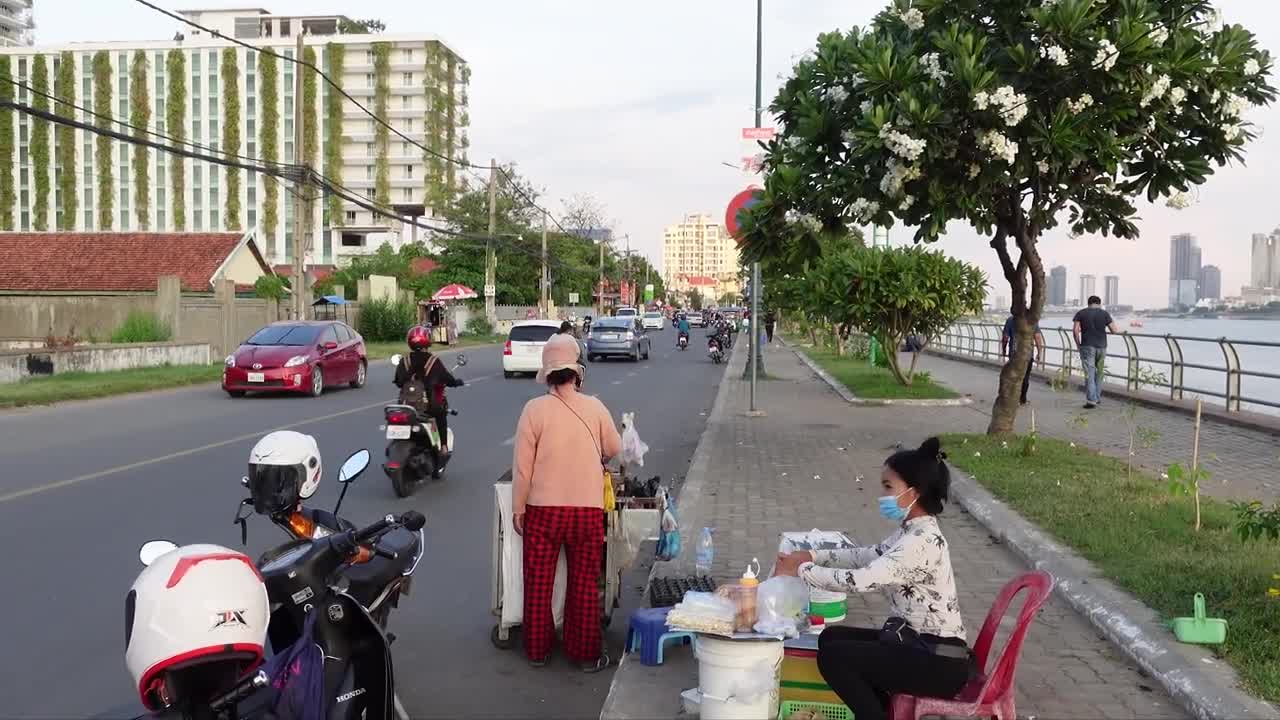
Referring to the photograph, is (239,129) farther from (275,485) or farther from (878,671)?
(878,671)

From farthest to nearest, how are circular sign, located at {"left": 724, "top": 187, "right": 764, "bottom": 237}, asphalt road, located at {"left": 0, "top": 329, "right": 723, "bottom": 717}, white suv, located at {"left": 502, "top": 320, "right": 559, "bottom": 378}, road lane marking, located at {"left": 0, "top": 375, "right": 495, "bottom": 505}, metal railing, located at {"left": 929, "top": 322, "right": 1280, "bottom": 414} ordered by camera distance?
white suv, located at {"left": 502, "top": 320, "right": 559, "bottom": 378}
metal railing, located at {"left": 929, "top": 322, "right": 1280, "bottom": 414}
circular sign, located at {"left": 724, "top": 187, "right": 764, "bottom": 237}
road lane marking, located at {"left": 0, "top": 375, "right": 495, "bottom": 505}
asphalt road, located at {"left": 0, "top": 329, "right": 723, "bottom": 717}

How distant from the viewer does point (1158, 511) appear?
8.59 meters

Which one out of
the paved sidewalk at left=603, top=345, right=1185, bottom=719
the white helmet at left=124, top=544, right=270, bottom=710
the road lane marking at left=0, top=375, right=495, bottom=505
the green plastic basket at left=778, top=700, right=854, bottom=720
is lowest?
the road lane marking at left=0, top=375, right=495, bottom=505

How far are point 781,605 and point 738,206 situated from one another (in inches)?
403

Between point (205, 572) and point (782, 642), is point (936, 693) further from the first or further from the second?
point (205, 572)

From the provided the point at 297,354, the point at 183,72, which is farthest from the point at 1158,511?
the point at 183,72

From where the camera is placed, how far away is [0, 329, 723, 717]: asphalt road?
211 inches

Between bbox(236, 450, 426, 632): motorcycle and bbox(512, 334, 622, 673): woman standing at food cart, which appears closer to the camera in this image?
bbox(236, 450, 426, 632): motorcycle

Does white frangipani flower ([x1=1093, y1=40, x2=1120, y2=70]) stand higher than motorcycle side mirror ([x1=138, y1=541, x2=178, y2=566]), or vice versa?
white frangipani flower ([x1=1093, y1=40, x2=1120, y2=70])

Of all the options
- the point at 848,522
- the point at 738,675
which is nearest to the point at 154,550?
the point at 738,675

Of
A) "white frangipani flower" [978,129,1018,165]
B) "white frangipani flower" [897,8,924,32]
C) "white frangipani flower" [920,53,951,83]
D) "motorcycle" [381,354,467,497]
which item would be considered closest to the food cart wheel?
"motorcycle" [381,354,467,497]

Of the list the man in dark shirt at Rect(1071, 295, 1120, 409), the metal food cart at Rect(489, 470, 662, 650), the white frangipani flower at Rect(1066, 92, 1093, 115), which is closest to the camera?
the metal food cart at Rect(489, 470, 662, 650)

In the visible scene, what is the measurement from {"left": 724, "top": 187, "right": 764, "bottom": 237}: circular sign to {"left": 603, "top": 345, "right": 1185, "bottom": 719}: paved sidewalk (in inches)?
109

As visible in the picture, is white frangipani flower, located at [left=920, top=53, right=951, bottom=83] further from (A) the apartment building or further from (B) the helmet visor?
(A) the apartment building
